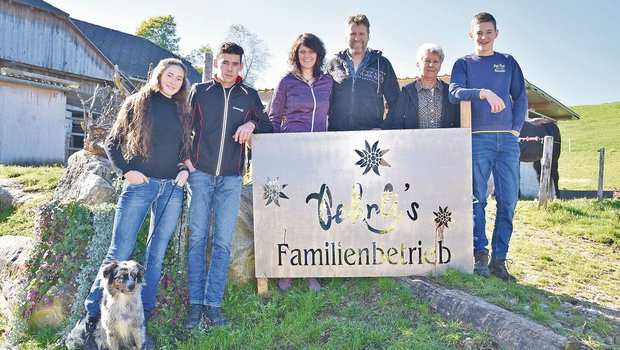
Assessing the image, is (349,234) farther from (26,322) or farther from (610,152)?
(610,152)

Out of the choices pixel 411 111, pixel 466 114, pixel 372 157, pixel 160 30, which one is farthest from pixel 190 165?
pixel 160 30

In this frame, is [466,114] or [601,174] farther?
[601,174]

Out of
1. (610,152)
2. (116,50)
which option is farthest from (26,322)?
(610,152)

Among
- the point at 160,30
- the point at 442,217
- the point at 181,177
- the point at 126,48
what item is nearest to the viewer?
the point at 181,177

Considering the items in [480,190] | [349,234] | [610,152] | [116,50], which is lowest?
[349,234]

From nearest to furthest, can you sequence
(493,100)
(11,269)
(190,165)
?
1. (190,165)
2. (493,100)
3. (11,269)

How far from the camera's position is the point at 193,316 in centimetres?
393

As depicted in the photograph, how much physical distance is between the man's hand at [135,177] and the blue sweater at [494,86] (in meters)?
2.97

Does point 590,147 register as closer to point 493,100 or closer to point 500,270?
point 500,270

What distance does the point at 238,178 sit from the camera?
402 cm

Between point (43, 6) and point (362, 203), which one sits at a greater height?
point (43, 6)

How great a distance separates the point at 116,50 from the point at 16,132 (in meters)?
14.6

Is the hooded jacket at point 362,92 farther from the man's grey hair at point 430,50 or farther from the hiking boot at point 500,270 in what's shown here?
the hiking boot at point 500,270

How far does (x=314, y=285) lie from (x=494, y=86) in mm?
2642
